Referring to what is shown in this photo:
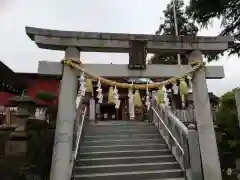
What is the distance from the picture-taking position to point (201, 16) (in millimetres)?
13812

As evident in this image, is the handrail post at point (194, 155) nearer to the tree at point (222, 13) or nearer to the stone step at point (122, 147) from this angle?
the stone step at point (122, 147)

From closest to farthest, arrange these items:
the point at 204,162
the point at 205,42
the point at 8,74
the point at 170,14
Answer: the point at 204,162
the point at 205,42
the point at 8,74
the point at 170,14

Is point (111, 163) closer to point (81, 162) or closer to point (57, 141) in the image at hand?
point (81, 162)

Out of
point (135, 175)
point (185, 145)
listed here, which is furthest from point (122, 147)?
point (185, 145)

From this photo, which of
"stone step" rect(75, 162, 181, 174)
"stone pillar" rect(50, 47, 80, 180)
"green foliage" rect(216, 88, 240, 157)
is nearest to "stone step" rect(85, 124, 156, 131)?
"green foliage" rect(216, 88, 240, 157)

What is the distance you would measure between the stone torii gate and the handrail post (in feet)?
1.09

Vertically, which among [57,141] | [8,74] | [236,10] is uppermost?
[236,10]

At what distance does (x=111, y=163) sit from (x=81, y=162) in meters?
0.89

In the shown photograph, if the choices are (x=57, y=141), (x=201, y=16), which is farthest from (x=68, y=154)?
(x=201, y=16)

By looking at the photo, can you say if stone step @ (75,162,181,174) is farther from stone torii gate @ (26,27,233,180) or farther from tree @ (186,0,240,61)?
tree @ (186,0,240,61)

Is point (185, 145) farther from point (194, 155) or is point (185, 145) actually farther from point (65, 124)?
point (65, 124)

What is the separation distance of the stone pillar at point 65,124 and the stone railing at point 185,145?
3.10 meters

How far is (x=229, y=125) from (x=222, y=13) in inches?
289

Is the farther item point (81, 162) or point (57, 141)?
point (81, 162)
